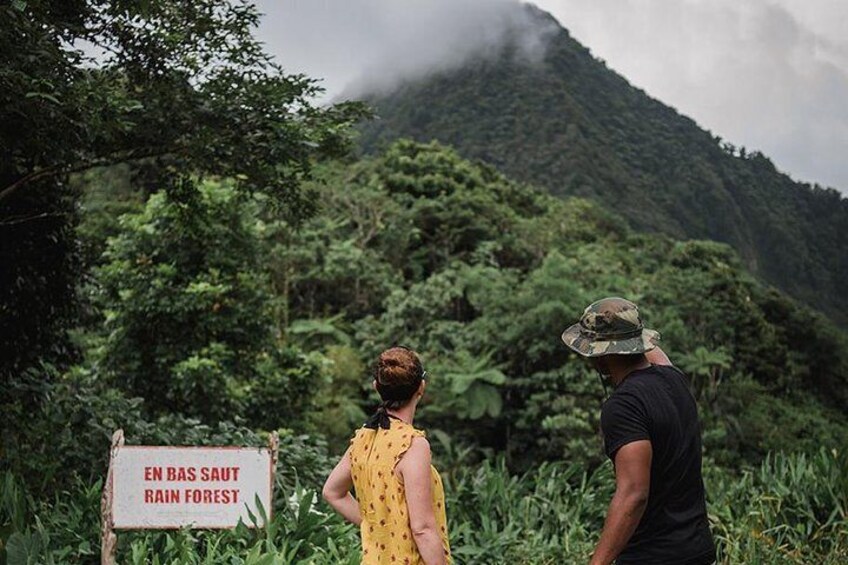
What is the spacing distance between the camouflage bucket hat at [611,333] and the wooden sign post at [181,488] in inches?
81.1

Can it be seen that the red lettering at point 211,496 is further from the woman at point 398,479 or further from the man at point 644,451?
the man at point 644,451

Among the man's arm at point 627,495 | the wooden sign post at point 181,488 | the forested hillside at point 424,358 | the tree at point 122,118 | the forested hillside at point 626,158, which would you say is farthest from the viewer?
the forested hillside at point 626,158

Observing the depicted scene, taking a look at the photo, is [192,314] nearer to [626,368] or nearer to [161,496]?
[161,496]

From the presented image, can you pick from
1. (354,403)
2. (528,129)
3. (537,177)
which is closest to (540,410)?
(354,403)

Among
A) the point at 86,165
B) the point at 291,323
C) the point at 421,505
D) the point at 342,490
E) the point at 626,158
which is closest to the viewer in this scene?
the point at 421,505

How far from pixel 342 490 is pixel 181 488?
1.51 m

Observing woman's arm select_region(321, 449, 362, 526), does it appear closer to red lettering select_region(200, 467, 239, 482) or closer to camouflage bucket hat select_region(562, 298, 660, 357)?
camouflage bucket hat select_region(562, 298, 660, 357)

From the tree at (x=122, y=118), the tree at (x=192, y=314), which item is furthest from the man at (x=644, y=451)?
the tree at (x=192, y=314)

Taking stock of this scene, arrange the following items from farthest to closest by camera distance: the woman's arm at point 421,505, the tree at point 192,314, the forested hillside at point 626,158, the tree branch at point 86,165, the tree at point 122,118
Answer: the forested hillside at point 626,158, the tree at point 192,314, the tree branch at point 86,165, the tree at point 122,118, the woman's arm at point 421,505

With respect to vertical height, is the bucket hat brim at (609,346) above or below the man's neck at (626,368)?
above

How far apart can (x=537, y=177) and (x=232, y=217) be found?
3391cm

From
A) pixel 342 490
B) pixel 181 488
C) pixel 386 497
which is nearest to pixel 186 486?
pixel 181 488

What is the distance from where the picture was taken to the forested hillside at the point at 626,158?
1706 inches

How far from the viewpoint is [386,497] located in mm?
2426
